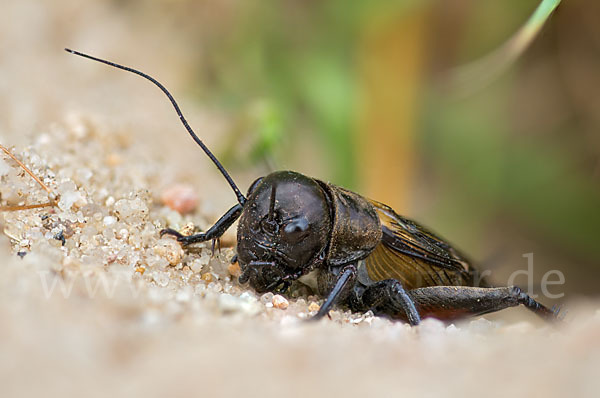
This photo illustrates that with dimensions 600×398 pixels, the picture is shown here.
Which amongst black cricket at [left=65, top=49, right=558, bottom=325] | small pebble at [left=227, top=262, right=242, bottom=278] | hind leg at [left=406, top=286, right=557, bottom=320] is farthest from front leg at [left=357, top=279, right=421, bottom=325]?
small pebble at [left=227, top=262, right=242, bottom=278]

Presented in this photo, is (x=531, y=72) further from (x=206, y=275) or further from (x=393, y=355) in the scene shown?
(x=393, y=355)

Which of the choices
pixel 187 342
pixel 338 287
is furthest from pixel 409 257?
pixel 187 342

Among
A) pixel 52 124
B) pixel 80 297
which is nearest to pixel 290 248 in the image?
pixel 80 297

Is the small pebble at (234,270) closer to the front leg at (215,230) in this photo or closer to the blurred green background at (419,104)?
the front leg at (215,230)

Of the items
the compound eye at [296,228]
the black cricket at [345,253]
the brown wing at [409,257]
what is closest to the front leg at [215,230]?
the black cricket at [345,253]

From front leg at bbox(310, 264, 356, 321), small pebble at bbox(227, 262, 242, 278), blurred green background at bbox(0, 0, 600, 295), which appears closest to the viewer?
front leg at bbox(310, 264, 356, 321)

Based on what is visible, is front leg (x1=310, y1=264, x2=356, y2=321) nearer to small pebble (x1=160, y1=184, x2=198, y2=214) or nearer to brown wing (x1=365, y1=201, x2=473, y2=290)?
brown wing (x1=365, y1=201, x2=473, y2=290)

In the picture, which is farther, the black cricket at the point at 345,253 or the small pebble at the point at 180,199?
the small pebble at the point at 180,199
